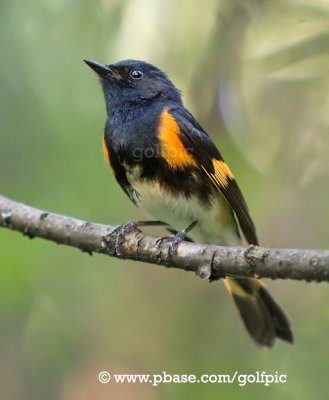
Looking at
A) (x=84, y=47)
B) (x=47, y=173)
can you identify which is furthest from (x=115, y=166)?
(x=84, y=47)

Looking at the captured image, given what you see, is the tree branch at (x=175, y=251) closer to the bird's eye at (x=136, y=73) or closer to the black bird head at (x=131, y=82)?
the black bird head at (x=131, y=82)

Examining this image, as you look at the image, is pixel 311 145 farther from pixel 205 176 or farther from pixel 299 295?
pixel 205 176

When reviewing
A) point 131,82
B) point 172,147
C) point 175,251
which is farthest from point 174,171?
point 131,82

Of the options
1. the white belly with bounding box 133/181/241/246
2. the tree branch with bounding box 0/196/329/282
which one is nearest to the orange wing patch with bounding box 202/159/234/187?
the white belly with bounding box 133/181/241/246

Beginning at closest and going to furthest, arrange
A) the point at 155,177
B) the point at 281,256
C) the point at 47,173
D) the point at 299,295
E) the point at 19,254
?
the point at 281,256, the point at 155,177, the point at 19,254, the point at 47,173, the point at 299,295

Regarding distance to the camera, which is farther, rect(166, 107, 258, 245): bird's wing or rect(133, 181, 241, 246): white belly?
rect(166, 107, 258, 245): bird's wing

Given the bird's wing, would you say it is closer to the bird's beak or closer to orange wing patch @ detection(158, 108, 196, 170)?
orange wing patch @ detection(158, 108, 196, 170)

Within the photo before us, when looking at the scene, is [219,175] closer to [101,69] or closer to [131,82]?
[131,82]
